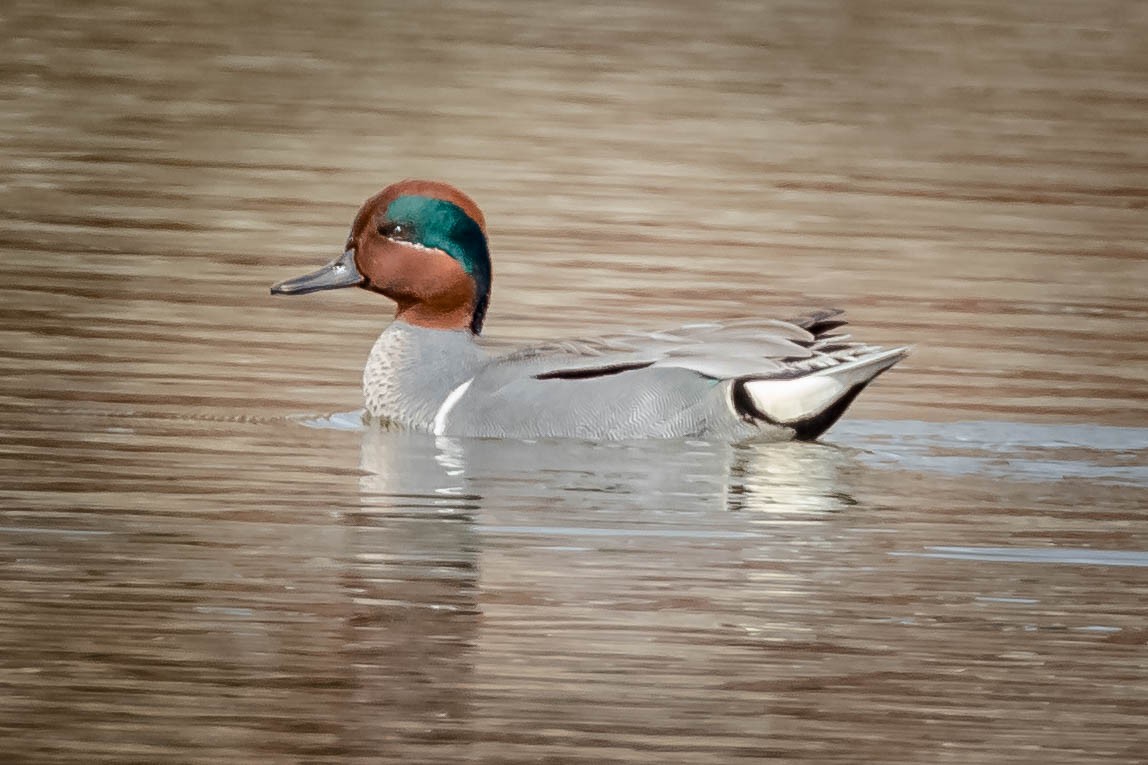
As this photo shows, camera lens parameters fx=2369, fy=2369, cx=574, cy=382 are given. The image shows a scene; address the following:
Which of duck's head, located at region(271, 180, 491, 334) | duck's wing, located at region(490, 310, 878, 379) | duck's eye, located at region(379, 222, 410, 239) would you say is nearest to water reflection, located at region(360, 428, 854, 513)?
duck's wing, located at region(490, 310, 878, 379)

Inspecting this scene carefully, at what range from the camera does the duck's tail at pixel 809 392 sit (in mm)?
5586

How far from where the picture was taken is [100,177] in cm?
861

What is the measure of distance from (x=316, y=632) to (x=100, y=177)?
197 inches

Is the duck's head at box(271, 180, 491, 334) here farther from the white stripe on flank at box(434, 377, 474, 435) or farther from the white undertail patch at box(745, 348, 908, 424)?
the white undertail patch at box(745, 348, 908, 424)

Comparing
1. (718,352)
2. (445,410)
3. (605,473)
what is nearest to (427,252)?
(445,410)

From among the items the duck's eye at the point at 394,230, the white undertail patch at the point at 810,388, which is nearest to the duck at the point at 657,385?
the white undertail patch at the point at 810,388

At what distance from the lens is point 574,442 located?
5586 mm

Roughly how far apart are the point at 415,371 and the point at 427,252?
36cm

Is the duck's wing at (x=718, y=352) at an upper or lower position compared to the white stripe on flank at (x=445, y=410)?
upper

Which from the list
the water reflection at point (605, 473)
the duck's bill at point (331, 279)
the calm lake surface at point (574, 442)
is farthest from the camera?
the duck's bill at point (331, 279)

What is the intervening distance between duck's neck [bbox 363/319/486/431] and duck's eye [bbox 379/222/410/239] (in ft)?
0.71

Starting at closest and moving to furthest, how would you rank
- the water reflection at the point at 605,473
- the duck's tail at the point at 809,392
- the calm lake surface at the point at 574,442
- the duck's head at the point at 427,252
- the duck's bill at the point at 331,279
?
the calm lake surface at the point at 574,442 < the water reflection at the point at 605,473 < the duck's tail at the point at 809,392 < the duck's head at the point at 427,252 < the duck's bill at the point at 331,279

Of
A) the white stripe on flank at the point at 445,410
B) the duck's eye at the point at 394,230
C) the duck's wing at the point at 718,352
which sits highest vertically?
the duck's eye at the point at 394,230

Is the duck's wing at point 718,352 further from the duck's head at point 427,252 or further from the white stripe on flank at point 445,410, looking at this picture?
the duck's head at point 427,252
